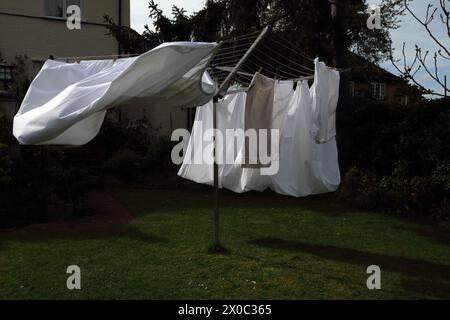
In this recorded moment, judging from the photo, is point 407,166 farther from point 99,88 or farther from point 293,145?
point 99,88

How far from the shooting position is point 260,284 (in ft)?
16.3

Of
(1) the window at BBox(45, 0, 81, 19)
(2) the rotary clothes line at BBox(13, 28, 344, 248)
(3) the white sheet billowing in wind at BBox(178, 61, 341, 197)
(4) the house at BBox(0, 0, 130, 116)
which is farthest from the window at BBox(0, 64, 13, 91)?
(2) the rotary clothes line at BBox(13, 28, 344, 248)

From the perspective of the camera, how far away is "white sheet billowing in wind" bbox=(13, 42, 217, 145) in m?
4.72

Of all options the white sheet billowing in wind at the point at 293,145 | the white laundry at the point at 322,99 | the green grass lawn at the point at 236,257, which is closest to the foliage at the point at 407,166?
the green grass lawn at the point at 236,257

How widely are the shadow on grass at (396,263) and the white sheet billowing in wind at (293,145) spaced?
83 cm

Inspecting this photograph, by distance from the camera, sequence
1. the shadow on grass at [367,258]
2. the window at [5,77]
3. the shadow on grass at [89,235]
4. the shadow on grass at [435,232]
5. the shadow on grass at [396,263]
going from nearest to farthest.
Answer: the shadow on grass at [396,263] < the shadow on grass at [367,258] < the shadow on grass at [89,235] < the shadow on grass at [435,232] < the window at [5,77]

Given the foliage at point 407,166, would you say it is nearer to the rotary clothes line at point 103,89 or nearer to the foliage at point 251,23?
the foliage at point 251,23

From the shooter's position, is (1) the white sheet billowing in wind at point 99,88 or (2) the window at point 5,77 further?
(2) the window at point 5,77

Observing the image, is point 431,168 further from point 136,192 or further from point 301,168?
point 136,192

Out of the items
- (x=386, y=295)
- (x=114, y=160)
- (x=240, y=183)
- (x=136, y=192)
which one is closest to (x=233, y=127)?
(x=240, y=183)

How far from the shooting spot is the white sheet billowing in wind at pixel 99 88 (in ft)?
15.5

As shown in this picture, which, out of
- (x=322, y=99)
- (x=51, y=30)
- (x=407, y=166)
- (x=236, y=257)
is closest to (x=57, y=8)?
(x=51, y=30)

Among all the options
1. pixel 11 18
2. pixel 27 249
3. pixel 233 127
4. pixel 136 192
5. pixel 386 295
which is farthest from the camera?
pixel 11 18

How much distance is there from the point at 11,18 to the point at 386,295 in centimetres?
1395
